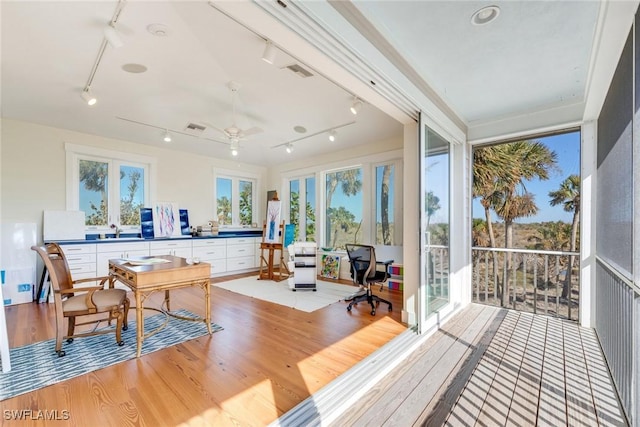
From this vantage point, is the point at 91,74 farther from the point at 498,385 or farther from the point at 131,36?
the point at 498,385

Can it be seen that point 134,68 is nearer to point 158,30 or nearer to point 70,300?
point 158,30

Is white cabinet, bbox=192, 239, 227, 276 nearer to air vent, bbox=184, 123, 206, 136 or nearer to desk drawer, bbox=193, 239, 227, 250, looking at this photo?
desk drawer, bbox=193, 239, 227, 250

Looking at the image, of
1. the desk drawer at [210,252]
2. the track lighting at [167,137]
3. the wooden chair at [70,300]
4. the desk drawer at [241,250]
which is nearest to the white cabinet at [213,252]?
the desk drawer at [210,252]

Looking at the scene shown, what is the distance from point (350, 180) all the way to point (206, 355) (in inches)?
172

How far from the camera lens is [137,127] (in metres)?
4.81

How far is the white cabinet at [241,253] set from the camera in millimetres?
6336

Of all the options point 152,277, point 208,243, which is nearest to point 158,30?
point 152,277

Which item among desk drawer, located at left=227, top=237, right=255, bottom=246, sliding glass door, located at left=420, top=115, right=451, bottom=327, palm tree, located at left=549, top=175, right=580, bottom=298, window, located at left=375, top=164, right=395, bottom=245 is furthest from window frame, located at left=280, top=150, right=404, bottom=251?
palm tree, located at left=549, top=175, right=580, bottom=298

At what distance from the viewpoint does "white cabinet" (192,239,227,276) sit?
5.75 metres

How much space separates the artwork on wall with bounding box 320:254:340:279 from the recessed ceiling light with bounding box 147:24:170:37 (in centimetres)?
462

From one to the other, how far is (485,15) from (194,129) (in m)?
4.65

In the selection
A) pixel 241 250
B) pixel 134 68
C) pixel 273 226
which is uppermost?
pixel 134 68

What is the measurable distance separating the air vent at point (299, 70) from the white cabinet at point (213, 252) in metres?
3.99

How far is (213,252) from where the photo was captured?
6.00 m
